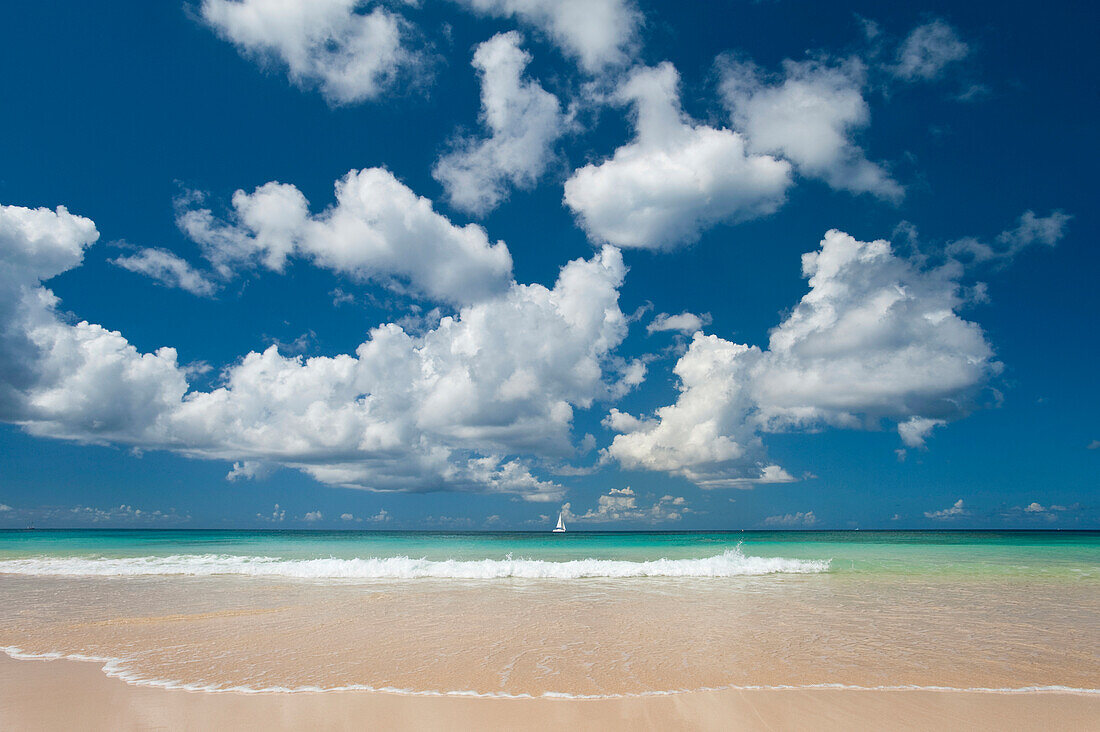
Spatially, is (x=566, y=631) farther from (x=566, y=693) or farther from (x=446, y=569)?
(x=446, y=569)

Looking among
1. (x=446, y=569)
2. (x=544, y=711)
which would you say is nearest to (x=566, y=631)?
(x=544, y=711)

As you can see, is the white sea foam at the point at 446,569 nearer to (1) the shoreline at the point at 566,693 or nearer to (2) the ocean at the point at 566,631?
(2) the ocean at the point at 566,631

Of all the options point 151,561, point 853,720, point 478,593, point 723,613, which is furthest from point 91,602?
point 853,720

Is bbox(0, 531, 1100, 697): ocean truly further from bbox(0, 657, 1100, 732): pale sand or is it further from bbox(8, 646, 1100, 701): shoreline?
bbox(0, 657, 1100, 732): pale sand

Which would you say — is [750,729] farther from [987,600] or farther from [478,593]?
[987,600]

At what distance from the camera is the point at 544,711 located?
630cm

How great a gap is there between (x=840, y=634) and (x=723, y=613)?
111 inches

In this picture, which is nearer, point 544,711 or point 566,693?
point 544,711

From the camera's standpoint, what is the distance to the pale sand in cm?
594

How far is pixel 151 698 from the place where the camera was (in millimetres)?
6859

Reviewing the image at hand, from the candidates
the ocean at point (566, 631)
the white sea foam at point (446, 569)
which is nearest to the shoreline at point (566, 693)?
the ocean at point (566, 631)

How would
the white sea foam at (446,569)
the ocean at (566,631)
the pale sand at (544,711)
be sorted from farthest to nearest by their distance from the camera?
the white sea foam at (446,569), the ocean at (566,631), the pale sand at (544,711)

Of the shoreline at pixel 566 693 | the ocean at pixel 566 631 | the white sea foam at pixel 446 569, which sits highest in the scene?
the shoreline at pixel 566 693

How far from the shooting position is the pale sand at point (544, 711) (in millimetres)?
5938
